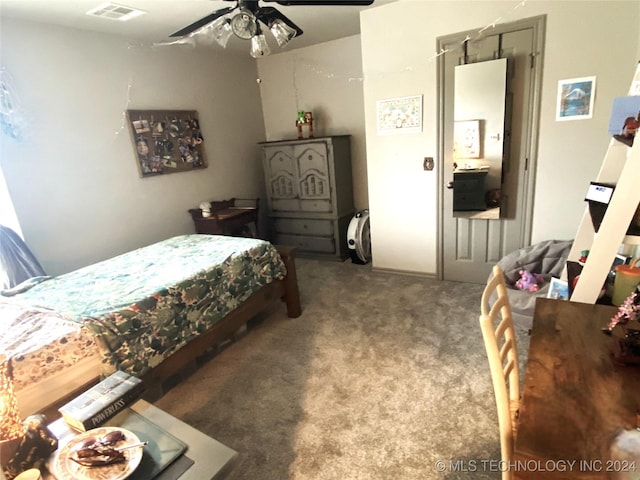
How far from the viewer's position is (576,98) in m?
2.62

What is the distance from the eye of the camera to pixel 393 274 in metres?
3.73

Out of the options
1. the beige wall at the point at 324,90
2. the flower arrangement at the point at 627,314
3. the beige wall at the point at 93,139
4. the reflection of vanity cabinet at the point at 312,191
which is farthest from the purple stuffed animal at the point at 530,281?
the beige wall at the point at 93,139

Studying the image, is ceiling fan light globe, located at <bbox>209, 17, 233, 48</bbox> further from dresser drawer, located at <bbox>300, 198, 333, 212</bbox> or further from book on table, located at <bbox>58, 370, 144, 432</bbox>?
dresser drawer, located at <bbox>300, 198, 333, 212</bbox>

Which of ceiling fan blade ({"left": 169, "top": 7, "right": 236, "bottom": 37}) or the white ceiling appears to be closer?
ceiling fan blade ({"left": 169, "top": 7, "right": 236, "bottom": 37})

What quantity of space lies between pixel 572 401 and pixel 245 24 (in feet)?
6.40

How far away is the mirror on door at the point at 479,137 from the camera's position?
2.82 meters

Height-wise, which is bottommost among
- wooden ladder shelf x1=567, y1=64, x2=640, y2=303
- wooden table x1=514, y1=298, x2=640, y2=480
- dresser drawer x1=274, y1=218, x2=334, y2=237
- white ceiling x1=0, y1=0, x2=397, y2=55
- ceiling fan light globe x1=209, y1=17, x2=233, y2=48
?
dresser drawer x1=274, y1=218, x2=334, y2=237

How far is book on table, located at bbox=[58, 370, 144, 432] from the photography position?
1238mm

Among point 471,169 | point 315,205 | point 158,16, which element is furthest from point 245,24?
point 315,205

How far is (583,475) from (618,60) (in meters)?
2.86

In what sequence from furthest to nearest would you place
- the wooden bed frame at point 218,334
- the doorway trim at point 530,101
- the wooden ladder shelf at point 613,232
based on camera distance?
the doorway trim at point 530,101 → the wooden bed frame at point 218,334 → the wooden ladder shelf at point 613,232

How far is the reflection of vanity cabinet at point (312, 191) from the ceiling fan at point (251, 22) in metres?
1.98

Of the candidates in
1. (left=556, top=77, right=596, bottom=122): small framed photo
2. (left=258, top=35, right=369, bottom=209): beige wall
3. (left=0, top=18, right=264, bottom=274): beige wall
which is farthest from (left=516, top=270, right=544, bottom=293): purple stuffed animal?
(left=0, top=18, right=264, bottom=274): beige wall

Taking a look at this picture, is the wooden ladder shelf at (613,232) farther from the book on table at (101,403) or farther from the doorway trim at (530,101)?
the book on table at (101,403)
